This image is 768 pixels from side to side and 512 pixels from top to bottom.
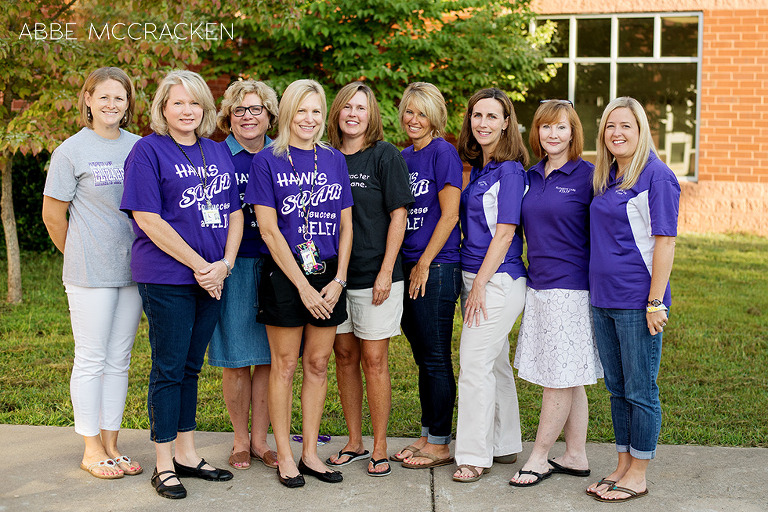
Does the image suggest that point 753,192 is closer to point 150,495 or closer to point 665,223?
point 665,223

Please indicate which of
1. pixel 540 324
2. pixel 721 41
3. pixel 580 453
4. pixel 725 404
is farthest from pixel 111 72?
pixel 721 41

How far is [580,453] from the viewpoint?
426 centimetres

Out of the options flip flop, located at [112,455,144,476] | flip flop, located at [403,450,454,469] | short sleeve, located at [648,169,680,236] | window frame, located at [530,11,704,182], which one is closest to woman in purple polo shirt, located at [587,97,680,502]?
short sleeve, located at [648,169,680,236]

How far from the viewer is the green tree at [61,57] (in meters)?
7.55

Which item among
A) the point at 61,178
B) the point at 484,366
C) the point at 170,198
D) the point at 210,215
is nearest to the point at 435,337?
the point at 484,366

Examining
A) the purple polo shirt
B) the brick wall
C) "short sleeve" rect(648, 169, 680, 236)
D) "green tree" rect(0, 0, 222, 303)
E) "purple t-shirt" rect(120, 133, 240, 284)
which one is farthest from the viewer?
the brick wall

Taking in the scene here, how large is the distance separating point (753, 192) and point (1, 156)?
11.8 metres

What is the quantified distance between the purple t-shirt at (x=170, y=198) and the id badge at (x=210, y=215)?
2cm

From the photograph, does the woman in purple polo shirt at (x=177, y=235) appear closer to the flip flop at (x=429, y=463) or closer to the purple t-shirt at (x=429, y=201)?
the purple t-shirt at (x=429, y=201)

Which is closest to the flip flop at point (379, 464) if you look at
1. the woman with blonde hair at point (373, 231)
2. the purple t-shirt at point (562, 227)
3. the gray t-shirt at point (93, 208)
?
the woman with blonde hair at point (373, 231)

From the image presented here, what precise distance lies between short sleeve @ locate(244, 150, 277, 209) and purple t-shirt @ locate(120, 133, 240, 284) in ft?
0.46

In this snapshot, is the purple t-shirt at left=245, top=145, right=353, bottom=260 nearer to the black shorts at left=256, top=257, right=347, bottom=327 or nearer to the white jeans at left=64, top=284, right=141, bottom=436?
the black shorts at left=256, top=257, right=347, bottom=327

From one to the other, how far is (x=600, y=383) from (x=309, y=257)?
3.11 m

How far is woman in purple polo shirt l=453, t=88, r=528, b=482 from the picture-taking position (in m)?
4.10
